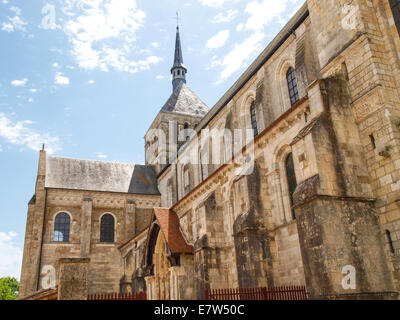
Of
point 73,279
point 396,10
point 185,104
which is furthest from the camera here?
point 185,104

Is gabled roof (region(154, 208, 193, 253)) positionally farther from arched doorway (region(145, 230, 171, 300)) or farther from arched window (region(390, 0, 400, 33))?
arched window (region(390, 0, 400, 33))

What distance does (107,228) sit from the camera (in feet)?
106

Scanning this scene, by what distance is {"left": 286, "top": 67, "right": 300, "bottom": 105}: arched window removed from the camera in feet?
54.2

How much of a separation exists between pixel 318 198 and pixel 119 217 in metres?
26.6

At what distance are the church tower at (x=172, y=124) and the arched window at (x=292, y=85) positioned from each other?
20167 mm

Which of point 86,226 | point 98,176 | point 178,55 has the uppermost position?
point 178,55

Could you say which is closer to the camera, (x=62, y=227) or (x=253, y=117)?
(x=253, y=117)

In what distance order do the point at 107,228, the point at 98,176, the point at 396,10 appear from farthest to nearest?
the point at 98,176
the point at 107,228
the point at 396,10

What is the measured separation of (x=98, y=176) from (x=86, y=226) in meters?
5.70

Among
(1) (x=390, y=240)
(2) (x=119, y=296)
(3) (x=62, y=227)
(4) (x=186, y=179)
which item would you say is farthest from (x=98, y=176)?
(1) (x=390, y=240)

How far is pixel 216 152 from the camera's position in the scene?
23203mm

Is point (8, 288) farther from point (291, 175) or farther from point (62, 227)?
point (291, 175)

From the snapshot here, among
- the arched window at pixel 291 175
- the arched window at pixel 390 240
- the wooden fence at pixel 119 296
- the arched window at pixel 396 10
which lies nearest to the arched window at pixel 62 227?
the wooden fence at pixel 119 296

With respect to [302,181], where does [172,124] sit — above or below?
above
